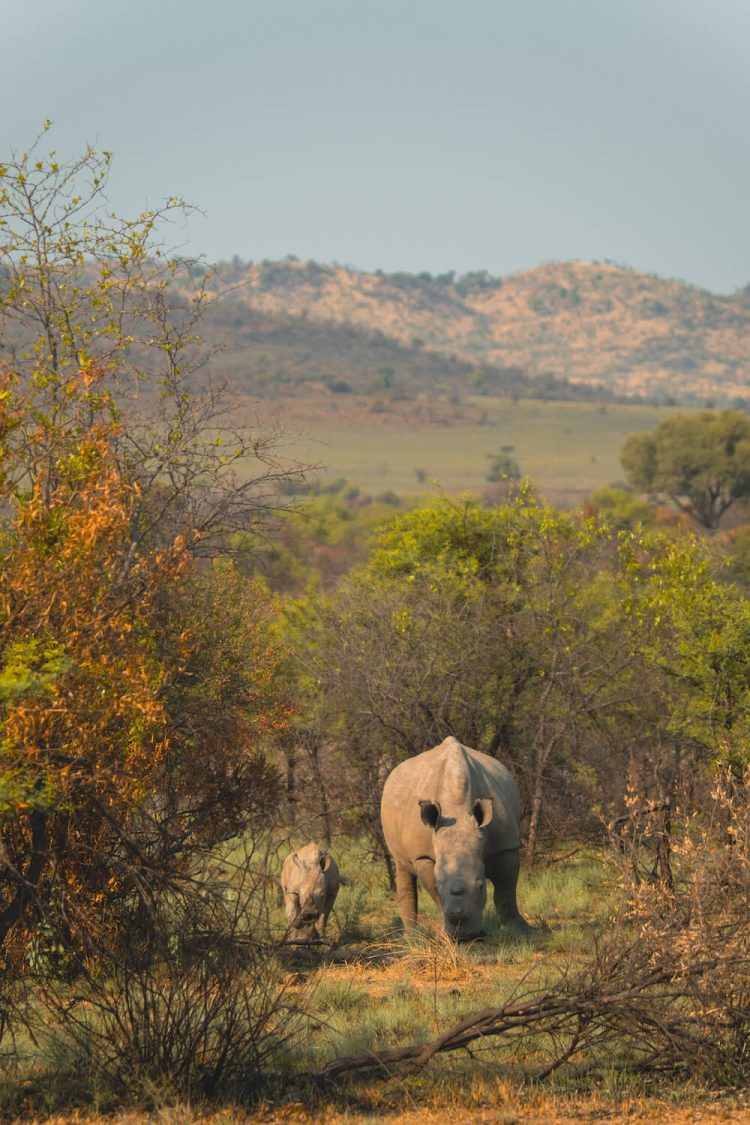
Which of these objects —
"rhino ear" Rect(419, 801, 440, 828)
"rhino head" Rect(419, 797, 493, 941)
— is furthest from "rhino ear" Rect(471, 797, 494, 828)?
"rhino ear" Rect(419, 801, 440, 828)

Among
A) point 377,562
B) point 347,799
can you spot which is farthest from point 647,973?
point 377,562

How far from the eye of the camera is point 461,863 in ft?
44.6

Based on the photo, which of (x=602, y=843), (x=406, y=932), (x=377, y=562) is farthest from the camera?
(x=377, y=562)

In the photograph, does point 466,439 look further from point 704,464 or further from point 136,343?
point 136,343

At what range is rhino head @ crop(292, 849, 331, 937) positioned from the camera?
14422mm

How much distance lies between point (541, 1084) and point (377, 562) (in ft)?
50.2

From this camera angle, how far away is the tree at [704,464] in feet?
246

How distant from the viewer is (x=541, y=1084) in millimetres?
9250

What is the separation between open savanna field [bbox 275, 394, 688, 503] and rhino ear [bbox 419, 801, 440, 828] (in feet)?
337

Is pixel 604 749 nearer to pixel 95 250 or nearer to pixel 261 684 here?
pixel 261 684

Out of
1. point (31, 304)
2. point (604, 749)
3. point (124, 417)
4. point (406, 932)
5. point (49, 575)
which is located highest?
point (31, 304)

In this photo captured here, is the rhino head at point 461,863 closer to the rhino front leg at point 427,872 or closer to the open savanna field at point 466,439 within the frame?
the rhino front leg at point 427,872

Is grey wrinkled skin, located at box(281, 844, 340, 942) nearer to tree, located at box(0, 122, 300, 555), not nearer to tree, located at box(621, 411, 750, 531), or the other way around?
tree, located at box(0, 122, 300, 555)

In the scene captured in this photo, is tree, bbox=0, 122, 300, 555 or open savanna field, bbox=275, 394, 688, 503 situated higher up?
open savanna field, bbox=275, 394, 688, 503
